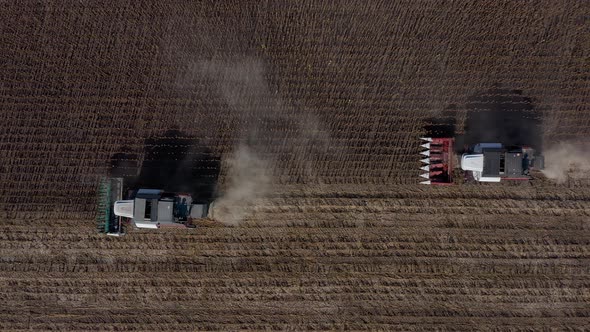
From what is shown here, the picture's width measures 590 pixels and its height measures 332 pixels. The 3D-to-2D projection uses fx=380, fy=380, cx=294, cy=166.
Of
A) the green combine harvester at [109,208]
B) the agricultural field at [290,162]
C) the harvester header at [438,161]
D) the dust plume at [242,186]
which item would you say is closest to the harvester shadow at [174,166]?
the agricultural field at [290,162]

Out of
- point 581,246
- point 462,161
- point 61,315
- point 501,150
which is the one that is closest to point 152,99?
point 61,315

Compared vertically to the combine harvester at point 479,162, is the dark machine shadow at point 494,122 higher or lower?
higher

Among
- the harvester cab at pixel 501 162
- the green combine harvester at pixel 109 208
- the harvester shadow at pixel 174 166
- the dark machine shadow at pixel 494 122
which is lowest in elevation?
the green combine harvester at pixel 109 208

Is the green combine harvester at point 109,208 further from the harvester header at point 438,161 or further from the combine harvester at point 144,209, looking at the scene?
the harvester header at point 438,161

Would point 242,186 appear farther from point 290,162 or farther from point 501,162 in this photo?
point 501,162

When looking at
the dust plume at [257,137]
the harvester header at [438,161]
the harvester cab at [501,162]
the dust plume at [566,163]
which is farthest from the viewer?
the dust plume at [257,137]

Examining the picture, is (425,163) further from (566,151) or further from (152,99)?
(152,99)
